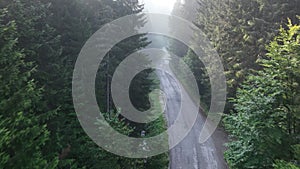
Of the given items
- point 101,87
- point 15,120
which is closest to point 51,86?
point 101,87

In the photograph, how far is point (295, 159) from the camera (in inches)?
380

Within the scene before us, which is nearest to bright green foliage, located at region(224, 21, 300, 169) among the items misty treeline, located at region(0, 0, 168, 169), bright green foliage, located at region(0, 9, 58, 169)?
misty treeline, located at region(0, 0, 168, 169)

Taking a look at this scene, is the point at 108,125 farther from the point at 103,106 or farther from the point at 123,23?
the point at 123,23

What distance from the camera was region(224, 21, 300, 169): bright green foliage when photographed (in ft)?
32.7

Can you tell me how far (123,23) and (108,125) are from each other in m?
11.0

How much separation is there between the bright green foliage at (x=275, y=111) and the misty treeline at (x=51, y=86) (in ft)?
17.5

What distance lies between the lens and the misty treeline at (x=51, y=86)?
671 cm

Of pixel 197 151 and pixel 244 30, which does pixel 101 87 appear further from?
pixel 244 30

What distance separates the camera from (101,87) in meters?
16.4

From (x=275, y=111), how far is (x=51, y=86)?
31.3 feet

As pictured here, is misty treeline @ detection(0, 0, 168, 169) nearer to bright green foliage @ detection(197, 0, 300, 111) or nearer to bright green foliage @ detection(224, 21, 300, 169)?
bright green foliage @ detection(224, 21, 300, 169)

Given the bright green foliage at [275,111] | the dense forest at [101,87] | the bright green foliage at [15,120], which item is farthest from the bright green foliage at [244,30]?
the bright green foliage at [15,120]

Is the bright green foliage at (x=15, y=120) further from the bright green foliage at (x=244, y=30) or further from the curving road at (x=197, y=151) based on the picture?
the bright green foliage at (x=244, y=30)

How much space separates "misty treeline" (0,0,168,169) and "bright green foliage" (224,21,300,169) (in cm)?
533
